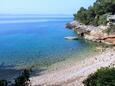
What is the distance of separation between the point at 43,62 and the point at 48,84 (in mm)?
14203

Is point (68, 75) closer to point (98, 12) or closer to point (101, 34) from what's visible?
point (101, 34)

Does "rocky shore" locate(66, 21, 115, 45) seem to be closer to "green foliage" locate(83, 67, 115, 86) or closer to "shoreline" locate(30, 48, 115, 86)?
"shoreline" locate(30, 48, 115, 86)

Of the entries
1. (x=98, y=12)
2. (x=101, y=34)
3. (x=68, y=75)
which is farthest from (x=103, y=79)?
(x=98, y=12)

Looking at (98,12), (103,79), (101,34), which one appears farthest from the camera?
(98,12)

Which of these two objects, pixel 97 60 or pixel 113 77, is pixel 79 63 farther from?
pixel 113 77

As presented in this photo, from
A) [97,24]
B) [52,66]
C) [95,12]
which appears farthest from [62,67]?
[95,12]

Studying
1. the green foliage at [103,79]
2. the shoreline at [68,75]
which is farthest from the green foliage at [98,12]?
the green foliage at [103,79]

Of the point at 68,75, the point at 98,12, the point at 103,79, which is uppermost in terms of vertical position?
the point at 103,79

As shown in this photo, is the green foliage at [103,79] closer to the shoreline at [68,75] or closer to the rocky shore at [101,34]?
the shoreline at [68,75]

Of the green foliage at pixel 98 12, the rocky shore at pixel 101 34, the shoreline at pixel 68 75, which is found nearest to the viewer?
the shoreline at pixel 68 75

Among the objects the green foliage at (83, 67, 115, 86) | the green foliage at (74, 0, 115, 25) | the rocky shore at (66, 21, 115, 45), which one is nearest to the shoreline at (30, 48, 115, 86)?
the green foliage at (83, 67, 115, 86)

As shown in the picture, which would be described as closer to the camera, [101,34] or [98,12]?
[101,34]

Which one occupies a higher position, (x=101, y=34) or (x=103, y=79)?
(x=103, y=79)

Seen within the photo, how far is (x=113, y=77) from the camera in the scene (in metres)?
22.5
